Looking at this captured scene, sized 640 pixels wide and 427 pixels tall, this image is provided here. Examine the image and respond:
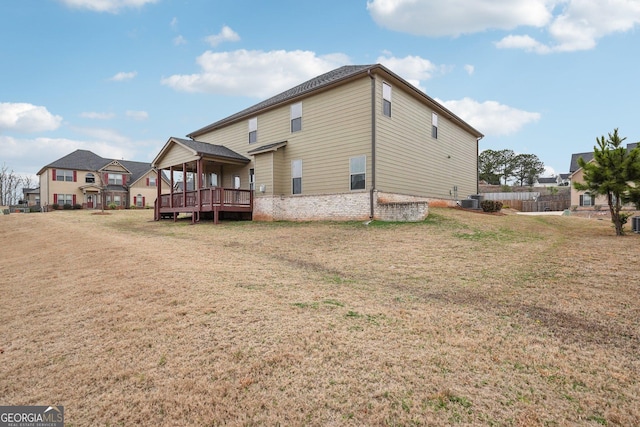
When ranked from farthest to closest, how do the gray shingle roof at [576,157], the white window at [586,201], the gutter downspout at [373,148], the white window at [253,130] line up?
the gray shingle roof at [576,157], the white window at [586,201], the white window at [253,130], the gutter downspout at [373,148]

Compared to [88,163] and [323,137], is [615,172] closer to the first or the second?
[323,137]

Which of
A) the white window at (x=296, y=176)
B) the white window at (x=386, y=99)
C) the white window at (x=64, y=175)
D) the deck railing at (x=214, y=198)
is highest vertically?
the white window at (x=386, y=99)

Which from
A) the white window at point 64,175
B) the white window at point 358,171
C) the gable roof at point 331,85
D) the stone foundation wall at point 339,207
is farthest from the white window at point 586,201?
the white window at point 64,175

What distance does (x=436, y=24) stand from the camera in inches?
551

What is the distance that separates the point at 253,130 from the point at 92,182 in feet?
112

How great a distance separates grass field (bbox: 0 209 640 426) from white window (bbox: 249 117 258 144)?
12.7 meters

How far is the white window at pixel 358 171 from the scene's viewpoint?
14016 mm

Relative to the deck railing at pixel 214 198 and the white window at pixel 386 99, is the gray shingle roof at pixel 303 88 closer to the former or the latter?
the white window at pixel 386 99

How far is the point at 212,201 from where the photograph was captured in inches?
634

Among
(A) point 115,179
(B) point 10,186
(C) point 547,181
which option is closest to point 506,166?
(C) point 547,181

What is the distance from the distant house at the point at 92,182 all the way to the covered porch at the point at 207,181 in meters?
19.7

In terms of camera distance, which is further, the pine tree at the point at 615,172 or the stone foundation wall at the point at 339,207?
the stone foundation wall at the point at 339,207

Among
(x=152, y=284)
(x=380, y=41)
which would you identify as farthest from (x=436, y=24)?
(x=152, y=284)

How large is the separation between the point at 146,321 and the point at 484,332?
404 cm
